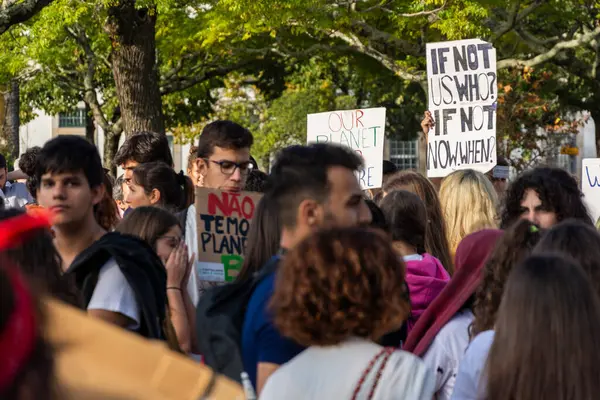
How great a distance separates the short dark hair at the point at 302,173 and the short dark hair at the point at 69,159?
1.14 m

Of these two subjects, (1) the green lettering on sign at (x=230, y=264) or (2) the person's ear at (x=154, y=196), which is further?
(2) the person's ear at (x=154, y=196)

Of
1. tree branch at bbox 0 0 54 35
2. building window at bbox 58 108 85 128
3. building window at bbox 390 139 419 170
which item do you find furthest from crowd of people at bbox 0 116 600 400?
building window at bbox 58 108 85 128

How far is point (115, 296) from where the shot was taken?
384 centimetres

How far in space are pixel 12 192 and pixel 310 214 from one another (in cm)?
693

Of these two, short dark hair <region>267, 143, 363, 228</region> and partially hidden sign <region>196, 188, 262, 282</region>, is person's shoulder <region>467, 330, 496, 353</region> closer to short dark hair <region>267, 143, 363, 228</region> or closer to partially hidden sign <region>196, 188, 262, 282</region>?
short dark hair <region>267, 143, 363, 228</region>

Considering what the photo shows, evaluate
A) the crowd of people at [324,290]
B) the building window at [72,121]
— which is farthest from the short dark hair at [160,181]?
the building window at [72,121]

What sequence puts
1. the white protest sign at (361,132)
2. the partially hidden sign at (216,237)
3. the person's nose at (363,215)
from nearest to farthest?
the person's nose at (363,215) → the partially hidden sign at (216,237) → the white protest sign at (361,132)

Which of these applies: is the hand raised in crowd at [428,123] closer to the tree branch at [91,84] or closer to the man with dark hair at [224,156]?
the man with dark hair at [224,156]

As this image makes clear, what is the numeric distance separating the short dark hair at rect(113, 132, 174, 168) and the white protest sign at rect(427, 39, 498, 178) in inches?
153

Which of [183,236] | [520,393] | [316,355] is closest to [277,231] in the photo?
[316,355]

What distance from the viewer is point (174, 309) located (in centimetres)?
464

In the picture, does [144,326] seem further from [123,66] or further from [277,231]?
[123,66]

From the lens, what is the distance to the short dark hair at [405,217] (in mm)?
5082

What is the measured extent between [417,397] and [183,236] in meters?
2.74
